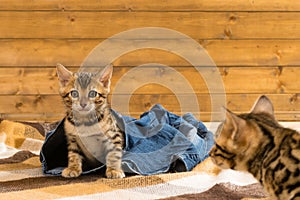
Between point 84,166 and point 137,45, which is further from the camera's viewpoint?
point 137,45

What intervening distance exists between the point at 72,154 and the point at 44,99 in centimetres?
130

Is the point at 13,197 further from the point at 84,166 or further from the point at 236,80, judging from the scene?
the point at 236,80

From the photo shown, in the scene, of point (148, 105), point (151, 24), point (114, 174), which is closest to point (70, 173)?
point (114, 174)

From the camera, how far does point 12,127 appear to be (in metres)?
2.33

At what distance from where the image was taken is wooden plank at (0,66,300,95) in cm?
300

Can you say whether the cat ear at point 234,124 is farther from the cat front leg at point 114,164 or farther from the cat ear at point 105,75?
the cat ear at point 105,75

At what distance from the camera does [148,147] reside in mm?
1965

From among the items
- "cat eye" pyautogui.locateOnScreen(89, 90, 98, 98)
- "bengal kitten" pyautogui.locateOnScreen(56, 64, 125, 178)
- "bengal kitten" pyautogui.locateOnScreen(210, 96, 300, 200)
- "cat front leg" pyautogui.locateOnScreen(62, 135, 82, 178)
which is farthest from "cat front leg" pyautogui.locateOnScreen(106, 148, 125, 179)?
"bengal kitten" pyautogui.locateOnScreen(210, 96, 300, 200)

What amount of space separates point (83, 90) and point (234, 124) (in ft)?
2.04

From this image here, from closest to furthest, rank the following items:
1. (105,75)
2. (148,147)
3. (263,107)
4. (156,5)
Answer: (263,107)
(105,75)
(148,147)
(156,5)

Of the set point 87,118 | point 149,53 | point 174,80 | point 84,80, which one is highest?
point 149,53

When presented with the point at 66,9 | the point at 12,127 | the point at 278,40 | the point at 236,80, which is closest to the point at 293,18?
the point at 278,40

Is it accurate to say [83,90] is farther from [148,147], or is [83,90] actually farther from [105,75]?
[148,147]

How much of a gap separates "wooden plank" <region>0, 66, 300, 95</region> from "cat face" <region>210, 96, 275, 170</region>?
1.63m
